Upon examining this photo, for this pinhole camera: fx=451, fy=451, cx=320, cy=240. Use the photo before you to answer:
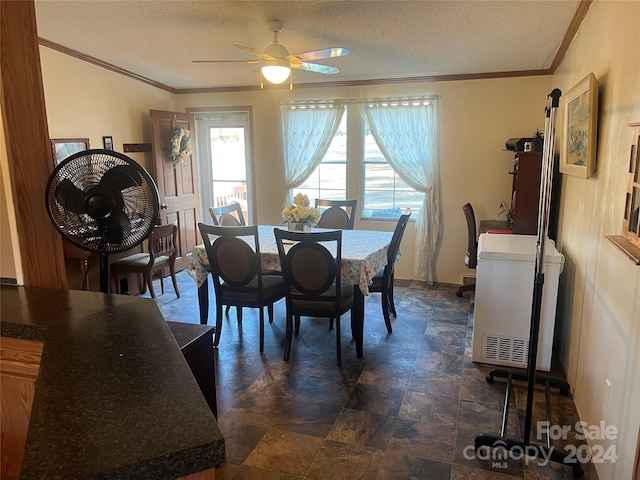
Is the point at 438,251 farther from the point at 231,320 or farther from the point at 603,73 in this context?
the point at 603,73

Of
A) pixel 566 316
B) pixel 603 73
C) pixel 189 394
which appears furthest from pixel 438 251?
pixel 189 394

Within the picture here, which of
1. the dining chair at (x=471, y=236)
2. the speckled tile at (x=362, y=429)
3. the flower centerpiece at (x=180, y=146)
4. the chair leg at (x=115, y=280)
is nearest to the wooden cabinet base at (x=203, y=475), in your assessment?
the speckled tile at (x=362, y=429)

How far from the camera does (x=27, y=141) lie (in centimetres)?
165

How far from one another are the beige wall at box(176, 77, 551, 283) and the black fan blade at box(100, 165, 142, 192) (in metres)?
3.81

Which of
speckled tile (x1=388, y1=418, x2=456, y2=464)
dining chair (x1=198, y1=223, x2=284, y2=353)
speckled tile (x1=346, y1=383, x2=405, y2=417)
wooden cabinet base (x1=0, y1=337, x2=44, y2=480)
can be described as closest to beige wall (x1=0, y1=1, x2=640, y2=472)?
wooden cabinet base (x1=0, y1=337, x2=44, y2=480)

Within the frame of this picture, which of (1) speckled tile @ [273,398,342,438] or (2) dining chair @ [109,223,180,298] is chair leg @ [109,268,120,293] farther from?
(1) speckled tile @ [273,398,342,438]

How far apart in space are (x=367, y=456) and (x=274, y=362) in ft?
3.83

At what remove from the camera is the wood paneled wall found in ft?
5.11

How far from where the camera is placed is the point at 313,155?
17.8 feet

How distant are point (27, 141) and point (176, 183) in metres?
3.86

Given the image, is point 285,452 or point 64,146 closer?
point 285,452

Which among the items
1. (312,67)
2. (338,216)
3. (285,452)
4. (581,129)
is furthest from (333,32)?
(285,452)

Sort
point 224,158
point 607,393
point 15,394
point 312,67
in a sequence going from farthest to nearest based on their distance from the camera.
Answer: point 224,158 < point 312,67 < point 607,393 < point 15,394

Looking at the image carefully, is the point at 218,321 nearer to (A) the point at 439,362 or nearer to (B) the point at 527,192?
(A) the point at 439,362
